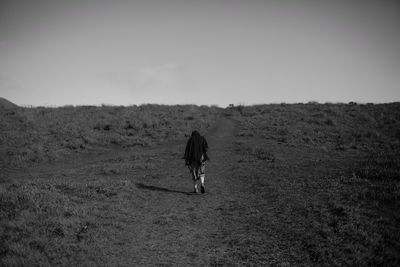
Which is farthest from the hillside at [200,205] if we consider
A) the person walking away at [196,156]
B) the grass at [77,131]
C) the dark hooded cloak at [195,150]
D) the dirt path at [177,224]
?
the dark hooded cloak at [195,150]

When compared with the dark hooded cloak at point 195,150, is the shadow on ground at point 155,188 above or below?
below

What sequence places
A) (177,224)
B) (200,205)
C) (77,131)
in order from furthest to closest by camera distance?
(77,131) < (200,205) < (177,224)

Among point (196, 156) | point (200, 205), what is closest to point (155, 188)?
point (196, 156)

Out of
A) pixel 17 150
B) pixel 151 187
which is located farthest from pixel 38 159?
pixel 151 187

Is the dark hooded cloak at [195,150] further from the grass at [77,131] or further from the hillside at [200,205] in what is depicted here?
the grass at [77,131]

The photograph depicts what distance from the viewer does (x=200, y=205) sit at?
9.76 meters

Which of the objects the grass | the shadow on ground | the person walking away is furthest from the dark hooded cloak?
the grass

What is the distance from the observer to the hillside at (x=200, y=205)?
21.0 ft

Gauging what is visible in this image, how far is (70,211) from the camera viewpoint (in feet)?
27.8

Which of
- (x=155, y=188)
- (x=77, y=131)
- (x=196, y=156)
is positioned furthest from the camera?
(x=77, y=131)

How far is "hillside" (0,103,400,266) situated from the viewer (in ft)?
21.0

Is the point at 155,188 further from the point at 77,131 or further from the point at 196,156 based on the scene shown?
the point at 77,131

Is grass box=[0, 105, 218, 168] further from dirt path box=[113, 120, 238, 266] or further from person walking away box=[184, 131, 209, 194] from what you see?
person walking away box=[184, 131, 209, 194]

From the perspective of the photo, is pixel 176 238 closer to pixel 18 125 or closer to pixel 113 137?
pixel 113 137
